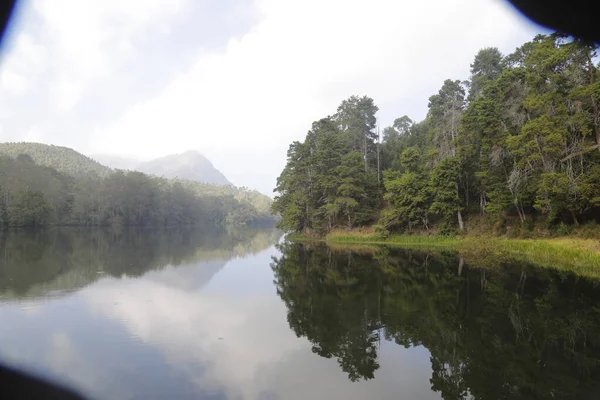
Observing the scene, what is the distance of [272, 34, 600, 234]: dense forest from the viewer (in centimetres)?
1795

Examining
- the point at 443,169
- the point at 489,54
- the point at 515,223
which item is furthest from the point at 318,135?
the point at 515,223

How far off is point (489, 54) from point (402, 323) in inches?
1526

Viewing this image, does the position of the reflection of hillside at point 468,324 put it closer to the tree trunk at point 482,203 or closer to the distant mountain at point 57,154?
the tree trunk at point 482,203

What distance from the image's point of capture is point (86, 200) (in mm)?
67438

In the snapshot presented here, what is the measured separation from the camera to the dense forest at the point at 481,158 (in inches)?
707

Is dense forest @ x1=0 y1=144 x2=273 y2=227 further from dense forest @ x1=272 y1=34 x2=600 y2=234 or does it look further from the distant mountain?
dense forest @ x1=272 y1=34 x2=600 y2=234

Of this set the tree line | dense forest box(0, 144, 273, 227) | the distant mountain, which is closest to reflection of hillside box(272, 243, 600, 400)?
dense forest box(0, 144, 273, 227)

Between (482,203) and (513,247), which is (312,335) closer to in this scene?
(513,247)

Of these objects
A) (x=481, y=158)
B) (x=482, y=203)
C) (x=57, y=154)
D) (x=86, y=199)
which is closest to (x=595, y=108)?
(x=481, y=158)

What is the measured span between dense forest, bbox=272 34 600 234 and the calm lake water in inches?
209

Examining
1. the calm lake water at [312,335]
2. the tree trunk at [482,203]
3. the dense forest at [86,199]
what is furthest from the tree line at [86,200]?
the tree trunk at [482,203]

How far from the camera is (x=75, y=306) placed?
979 cm

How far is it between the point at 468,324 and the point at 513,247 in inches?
657

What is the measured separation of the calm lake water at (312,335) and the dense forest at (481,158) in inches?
209
